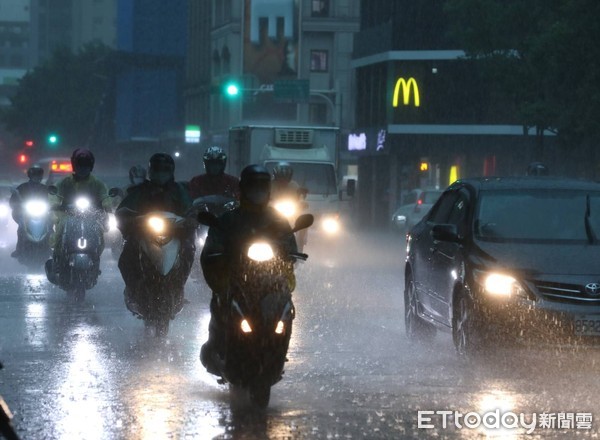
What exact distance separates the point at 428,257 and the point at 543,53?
72.4 feet

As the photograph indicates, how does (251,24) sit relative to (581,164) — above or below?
above

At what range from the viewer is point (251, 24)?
97.6 m

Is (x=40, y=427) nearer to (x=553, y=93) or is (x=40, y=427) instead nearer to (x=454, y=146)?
(x=553, y=93)

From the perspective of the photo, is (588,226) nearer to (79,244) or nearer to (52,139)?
(79,244)

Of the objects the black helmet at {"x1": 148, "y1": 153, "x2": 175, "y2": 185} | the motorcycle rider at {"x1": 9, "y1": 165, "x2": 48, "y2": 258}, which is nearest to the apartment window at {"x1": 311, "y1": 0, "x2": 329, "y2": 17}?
Answer: the motorcycle rider at {"x1": 9, "y1": 165, "x2": 48, "y2": 258}

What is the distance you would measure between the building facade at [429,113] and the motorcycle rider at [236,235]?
53339 millimetres

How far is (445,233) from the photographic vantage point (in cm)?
1279

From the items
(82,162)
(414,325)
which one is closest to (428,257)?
(414,325)

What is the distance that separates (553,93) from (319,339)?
24647mm

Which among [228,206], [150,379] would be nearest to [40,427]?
[150,379]

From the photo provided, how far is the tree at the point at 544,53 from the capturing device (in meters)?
34.1

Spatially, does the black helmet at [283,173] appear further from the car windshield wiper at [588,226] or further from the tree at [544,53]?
the tree at [544,53]

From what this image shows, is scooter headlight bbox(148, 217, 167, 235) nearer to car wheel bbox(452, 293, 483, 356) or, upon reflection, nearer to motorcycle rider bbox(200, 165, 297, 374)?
car wheel bbox(452, 293, 483, 356)

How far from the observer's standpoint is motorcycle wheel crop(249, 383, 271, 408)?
31.9 ft
